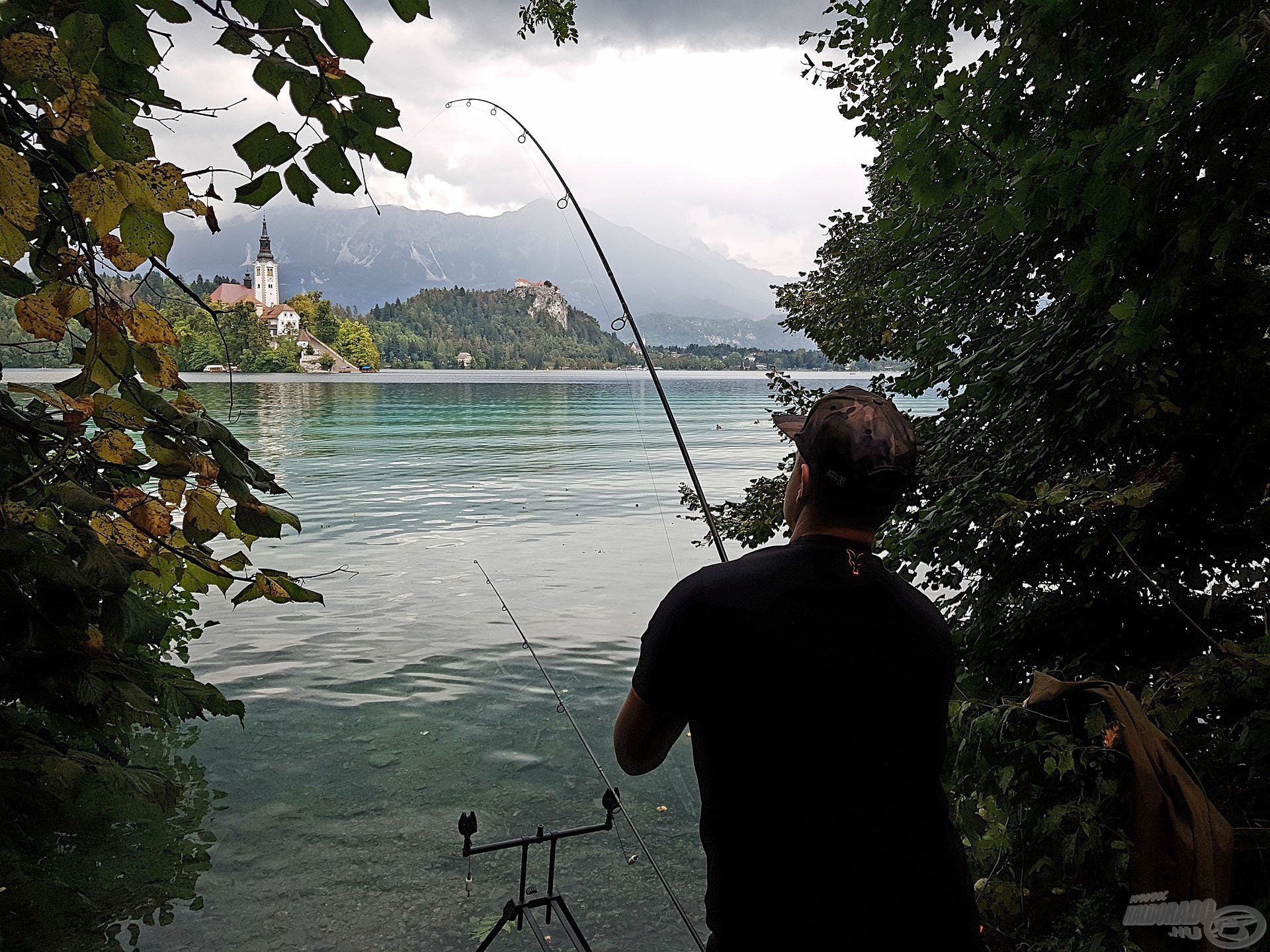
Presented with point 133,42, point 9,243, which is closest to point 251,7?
point 133,42

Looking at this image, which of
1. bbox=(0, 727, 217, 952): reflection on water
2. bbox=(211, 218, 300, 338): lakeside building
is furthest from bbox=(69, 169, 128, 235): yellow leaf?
bbox=(211, 218, 300, 338): lakeside building

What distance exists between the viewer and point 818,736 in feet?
4.77

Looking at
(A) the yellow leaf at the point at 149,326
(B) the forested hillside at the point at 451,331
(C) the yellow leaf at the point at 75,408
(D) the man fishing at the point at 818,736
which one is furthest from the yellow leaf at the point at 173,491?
(B) the forested hillside at the point at 451,331

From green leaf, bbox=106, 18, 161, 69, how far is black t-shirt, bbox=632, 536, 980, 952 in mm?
1337

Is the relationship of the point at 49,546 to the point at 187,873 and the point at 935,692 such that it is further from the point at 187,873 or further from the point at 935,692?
the point at 187,873

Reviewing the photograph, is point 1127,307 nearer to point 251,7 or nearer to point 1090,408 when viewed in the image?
point 1090,408

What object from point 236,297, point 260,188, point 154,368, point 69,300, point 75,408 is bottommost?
point 75,408

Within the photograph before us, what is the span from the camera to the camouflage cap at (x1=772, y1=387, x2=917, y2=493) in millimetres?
1541

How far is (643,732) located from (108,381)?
4.65ft

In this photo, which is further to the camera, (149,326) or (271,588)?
(271,588)

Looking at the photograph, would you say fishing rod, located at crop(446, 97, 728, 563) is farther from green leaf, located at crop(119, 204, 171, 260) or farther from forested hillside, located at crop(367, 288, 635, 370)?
forested hillside, located at crop(367, 288, 635, 370)

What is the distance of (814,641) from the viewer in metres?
1.46

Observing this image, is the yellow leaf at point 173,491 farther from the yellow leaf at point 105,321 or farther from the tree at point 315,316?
the tree at point 315,316

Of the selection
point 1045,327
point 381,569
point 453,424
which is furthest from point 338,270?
point 1045,327
